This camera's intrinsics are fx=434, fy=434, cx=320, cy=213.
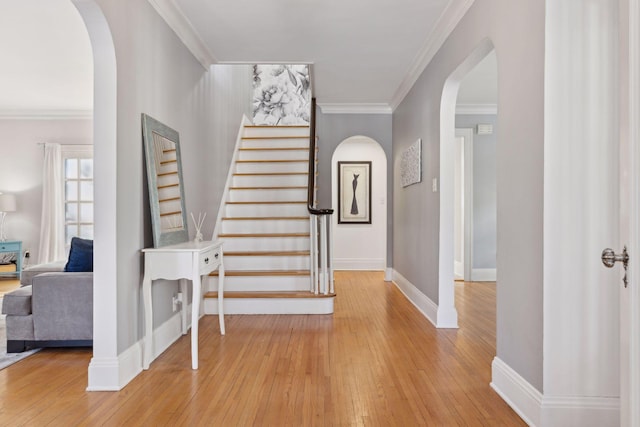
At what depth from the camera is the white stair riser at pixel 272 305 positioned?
4.32 m

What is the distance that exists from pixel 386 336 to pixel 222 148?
10.5ft

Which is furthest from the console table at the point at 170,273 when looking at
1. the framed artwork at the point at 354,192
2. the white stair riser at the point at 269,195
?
the framed artwork at the point at 354,192

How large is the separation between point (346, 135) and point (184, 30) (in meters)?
3.32

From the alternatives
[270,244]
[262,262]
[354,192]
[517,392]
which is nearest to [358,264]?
[354,192]

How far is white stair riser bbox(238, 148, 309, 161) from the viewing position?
6.54m

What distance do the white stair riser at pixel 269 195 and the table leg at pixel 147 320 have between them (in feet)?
10.0

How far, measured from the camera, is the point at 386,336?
142 inches

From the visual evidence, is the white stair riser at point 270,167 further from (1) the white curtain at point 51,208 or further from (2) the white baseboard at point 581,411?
(2) the white baseboard at point 581,411

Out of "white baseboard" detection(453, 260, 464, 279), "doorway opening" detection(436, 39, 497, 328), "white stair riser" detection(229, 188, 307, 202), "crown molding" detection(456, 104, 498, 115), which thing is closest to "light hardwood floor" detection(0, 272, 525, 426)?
"doorway opening" detection(436, 39, 497, 328)

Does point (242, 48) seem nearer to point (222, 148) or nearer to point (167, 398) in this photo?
point (222, 148)

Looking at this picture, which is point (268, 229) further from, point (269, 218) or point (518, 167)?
point (518, 167)

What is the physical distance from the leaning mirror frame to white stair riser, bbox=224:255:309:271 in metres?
1.16

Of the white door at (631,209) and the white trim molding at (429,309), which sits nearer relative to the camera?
the white door at (631,209)

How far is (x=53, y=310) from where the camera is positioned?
313cm
